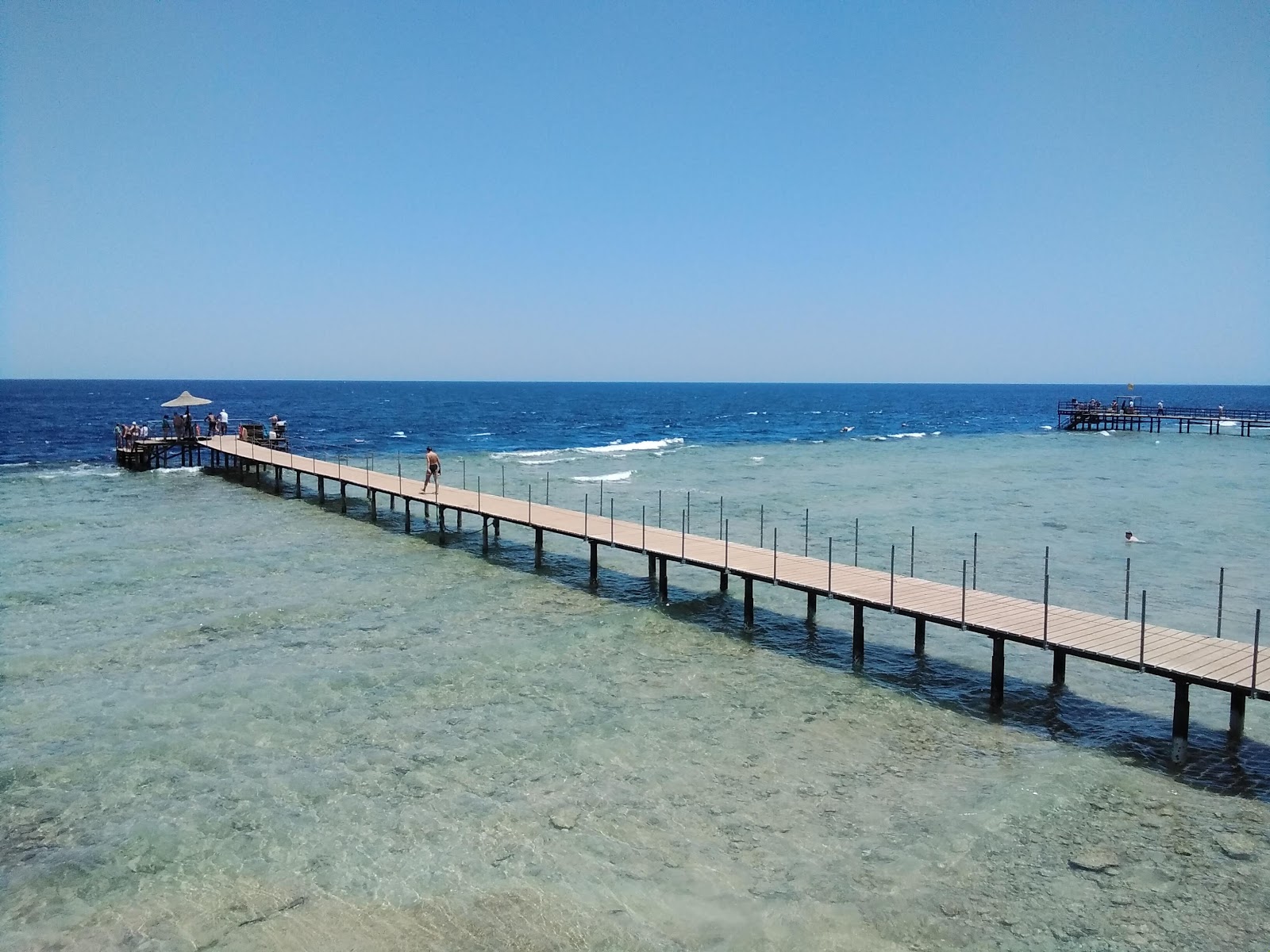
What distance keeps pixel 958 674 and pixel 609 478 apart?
2990 cm

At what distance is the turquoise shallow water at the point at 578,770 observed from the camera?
9.03 m

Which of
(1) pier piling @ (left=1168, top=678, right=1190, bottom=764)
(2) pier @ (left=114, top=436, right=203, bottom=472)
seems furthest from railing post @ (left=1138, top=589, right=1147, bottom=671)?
(2) pier @ (left=114, top=436, right=203, bottom=472)

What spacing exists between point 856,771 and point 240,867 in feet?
25.9

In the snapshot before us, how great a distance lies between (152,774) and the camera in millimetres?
11961

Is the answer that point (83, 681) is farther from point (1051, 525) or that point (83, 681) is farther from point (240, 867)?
point (1051, 525)

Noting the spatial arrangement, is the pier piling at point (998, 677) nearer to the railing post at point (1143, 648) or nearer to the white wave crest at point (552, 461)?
the railing post at point (1143, 648)

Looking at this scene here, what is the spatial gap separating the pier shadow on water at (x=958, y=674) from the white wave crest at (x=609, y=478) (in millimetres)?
17465

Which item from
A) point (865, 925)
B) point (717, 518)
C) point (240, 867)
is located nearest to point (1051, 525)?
point (717, 518)

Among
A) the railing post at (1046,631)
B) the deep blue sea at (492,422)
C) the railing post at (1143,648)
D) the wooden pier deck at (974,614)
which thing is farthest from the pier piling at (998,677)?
the deep blue sea at (492,422)

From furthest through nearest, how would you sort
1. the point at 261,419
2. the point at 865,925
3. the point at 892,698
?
1. the point at 261,419
2. the point at 892,698
3. the point at 865,925

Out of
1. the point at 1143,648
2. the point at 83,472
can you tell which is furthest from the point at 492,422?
the point at 1143,648

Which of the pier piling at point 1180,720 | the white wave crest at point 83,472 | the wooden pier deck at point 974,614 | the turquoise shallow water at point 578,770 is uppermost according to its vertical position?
the wooden pier deck at point 974,614

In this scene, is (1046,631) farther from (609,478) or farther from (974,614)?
(609,478)

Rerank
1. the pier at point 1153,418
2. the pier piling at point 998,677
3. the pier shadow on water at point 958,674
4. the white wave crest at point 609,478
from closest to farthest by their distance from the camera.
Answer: the pier shadow on water at point 958,674, the pier piling at point 998,677, the white wave crest at point 609,478, the pier at point 1153,418
